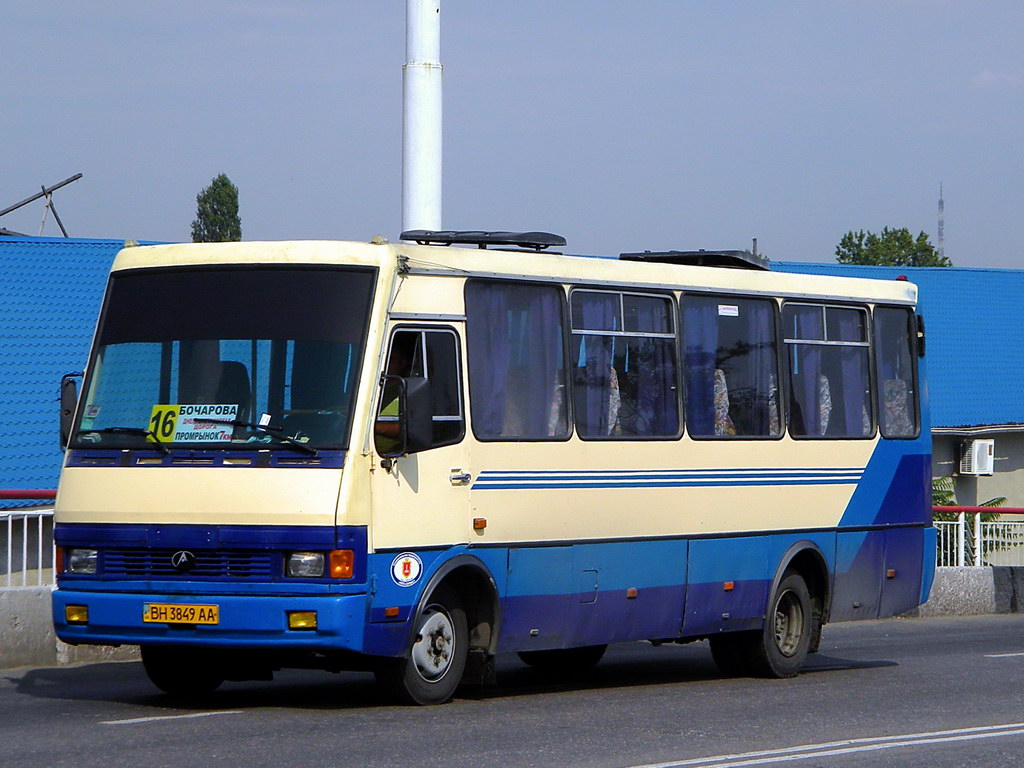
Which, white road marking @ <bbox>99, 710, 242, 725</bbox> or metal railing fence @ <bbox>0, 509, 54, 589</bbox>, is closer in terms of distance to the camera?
white road marking @ <bbox>99, 710, 242, 725</bbox>

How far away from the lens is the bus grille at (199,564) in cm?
1020

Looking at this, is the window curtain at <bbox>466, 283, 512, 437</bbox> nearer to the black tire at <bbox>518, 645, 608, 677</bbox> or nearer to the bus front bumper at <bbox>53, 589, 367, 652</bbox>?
the bus front bumper at <bbox>53, 589, 367, 652</bbox>

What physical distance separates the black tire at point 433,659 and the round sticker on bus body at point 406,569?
191mm

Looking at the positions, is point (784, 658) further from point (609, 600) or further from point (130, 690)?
point (130, 690)

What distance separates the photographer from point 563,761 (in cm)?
880

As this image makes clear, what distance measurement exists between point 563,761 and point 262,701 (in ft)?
10.3

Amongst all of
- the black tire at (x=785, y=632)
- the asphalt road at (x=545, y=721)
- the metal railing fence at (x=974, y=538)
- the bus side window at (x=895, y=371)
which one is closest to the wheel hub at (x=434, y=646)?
the asphalt road at (x=545, y=721)

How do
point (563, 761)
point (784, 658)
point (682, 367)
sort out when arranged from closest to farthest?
point (563, 761) < point (682, 367) < point (784, 658)

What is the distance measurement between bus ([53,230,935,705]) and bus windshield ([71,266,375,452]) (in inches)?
0.6

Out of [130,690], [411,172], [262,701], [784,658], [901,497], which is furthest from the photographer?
[411,172]

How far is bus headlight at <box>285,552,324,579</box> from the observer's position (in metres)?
10.1

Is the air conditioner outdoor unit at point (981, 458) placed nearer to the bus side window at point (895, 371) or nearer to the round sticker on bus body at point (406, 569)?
the bus side window at point (895, 371)

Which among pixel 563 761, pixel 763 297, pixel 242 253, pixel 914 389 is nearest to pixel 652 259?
pixel 763 297

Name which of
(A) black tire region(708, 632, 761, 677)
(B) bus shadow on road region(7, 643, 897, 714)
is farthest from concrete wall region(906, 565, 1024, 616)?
(A) black tire region(708, 632, 761, 677)
